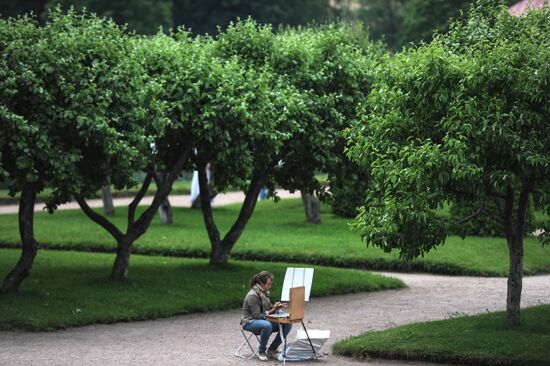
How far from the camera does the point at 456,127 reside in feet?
50.1

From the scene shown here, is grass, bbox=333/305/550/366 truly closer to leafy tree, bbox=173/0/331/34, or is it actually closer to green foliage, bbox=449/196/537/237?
green foliage, bbox=449/196/537/237

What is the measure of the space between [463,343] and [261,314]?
10.2 ft

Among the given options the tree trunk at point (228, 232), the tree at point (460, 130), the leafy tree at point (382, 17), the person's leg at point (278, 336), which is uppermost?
the leafy tree at point (382, 17)

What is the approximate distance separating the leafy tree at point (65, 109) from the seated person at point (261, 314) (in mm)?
4528

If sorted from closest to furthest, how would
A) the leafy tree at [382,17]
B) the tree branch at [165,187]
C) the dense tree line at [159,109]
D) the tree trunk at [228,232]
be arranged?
the dense tree line at [159,109] → the tree branch at [165,187] → the tree trunk at [228,232] → the leafy tree at [382,17]

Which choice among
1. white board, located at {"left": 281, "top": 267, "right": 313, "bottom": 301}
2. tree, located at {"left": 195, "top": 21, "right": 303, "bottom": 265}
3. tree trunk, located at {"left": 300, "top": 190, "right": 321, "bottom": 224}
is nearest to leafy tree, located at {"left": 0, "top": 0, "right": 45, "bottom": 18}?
tree trunk, located at {"left": 300, "top": 190, "right": 321, "bottom": 224}

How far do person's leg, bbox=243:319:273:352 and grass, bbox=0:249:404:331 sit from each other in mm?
4545

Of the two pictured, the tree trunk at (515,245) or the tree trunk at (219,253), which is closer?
the tree trunk at (515,245)

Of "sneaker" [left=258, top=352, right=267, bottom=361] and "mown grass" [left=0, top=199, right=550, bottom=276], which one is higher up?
"mown grass" [left=0, top=199, right=550, bottom=276]

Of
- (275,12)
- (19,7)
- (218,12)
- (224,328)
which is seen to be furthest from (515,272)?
(275,12)

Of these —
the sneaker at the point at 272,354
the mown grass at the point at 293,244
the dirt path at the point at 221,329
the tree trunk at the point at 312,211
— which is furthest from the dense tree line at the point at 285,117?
the tree trunk at the point at 312,211

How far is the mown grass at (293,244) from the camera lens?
27953 mm

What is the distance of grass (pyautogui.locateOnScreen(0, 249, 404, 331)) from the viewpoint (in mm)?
19766

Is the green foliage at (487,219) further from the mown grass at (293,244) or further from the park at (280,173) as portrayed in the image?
the mown grass at (293,244)
